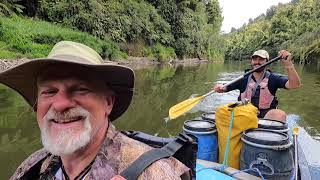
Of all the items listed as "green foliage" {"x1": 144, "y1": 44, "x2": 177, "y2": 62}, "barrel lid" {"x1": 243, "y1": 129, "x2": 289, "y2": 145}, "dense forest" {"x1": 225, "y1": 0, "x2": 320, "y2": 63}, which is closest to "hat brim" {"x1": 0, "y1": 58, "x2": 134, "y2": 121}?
"barrel lid" {"x1": 243, "y1": 129, "x2": 289, "y2": 145}

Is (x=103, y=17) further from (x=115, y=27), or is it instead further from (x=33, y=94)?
(x=33, y=94)

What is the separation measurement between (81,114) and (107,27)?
824 inches

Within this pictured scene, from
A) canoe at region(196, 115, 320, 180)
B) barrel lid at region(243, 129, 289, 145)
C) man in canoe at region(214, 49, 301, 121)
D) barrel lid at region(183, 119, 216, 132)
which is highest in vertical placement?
man in canoe at region(214, 49, 301, 121)

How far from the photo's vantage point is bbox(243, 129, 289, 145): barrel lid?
2.94 meters

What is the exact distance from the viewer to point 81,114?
136 cm

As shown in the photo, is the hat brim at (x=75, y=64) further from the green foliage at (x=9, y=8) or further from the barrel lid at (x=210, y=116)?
the green foliage at (x=9, y=8)

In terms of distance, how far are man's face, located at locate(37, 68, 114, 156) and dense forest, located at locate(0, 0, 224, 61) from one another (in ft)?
36.7

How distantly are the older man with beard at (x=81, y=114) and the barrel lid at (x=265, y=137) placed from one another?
5.71 feet

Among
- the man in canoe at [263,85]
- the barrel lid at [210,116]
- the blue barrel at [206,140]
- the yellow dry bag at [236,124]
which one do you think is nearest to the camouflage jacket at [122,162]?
the yellow dry bag at [236,124]

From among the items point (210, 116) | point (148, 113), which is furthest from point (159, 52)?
point (210, 116)

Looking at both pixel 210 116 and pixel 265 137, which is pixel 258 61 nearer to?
pixel 210 116

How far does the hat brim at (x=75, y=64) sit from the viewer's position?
1348mm

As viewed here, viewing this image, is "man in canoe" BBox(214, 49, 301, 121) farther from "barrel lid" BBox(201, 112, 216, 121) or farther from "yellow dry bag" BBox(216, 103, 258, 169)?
"yellow dry bag" BBox(216, 103, 258, 169)

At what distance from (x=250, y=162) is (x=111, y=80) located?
194cm
